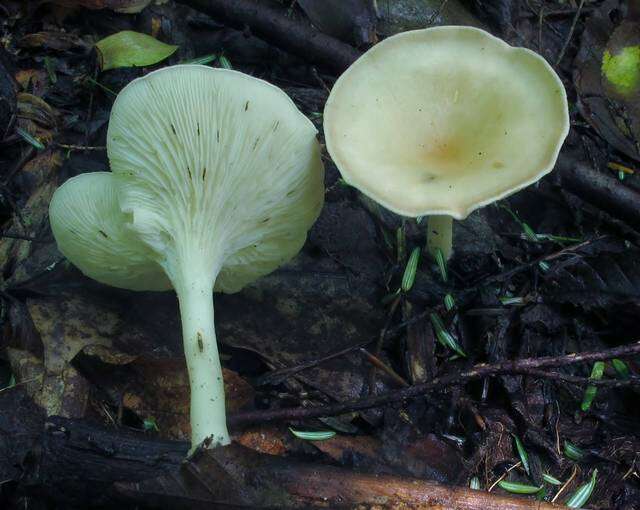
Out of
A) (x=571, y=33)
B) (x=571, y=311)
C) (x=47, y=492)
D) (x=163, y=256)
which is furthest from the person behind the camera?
(x=571, y=33)

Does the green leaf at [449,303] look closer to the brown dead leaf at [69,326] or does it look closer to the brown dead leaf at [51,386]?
the brown dead leaf at [69,326]

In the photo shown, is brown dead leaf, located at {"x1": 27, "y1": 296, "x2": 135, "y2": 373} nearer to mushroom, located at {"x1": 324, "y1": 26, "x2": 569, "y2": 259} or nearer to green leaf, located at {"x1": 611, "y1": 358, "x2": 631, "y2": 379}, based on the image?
mushroom, located at {"x1": 324, "y1": 26, "x2": 569, "y2": 259}

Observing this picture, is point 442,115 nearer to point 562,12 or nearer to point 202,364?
point 202,364

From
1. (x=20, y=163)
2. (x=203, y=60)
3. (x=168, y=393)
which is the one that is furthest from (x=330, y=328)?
(x=20, y=163)

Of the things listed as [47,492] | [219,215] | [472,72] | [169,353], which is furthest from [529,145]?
[47,492]

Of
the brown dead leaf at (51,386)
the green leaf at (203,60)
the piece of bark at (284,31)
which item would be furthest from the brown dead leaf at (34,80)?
the brown dead leaf at (51,386)

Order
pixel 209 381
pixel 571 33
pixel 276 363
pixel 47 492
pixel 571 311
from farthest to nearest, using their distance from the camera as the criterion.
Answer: pixel 571 33 < pixel 571 311 < pixel 276 363 < pixel 209 381 < pixel 47 492

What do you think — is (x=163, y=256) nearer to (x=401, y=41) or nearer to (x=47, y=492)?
(x=47, y=492)
